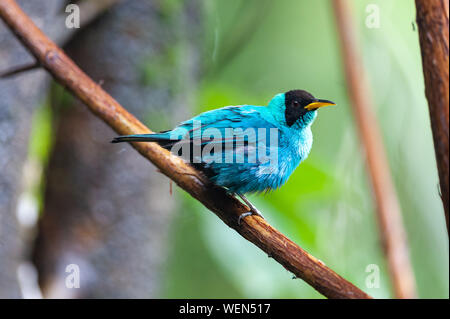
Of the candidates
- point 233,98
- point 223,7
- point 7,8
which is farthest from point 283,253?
point 223,7

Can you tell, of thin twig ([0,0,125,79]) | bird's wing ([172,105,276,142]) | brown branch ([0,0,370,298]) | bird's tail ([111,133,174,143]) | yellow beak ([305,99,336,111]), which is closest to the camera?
bird's tail ([111,133,174,143])

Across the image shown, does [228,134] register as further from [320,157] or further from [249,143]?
[320,157]

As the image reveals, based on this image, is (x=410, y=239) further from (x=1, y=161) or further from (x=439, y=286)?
(x=1, y=161)

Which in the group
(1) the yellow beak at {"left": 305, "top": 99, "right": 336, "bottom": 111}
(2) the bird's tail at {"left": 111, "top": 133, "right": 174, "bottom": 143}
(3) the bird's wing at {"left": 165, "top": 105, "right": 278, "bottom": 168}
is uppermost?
(1) the yellow beak at {"left": 305, "top": 99, "right": 336, "bottom": 111}

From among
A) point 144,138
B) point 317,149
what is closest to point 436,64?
point 144,138

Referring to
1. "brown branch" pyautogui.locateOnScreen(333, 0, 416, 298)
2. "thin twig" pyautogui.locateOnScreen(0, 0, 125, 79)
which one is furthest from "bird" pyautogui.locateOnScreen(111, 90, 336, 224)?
"thin twig" pyautogui.locateOnScreen(0, 0, 125, 79)

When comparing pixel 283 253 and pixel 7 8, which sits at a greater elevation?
pixel 7 8

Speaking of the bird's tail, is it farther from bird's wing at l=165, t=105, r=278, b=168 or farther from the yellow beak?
the yellow beak
